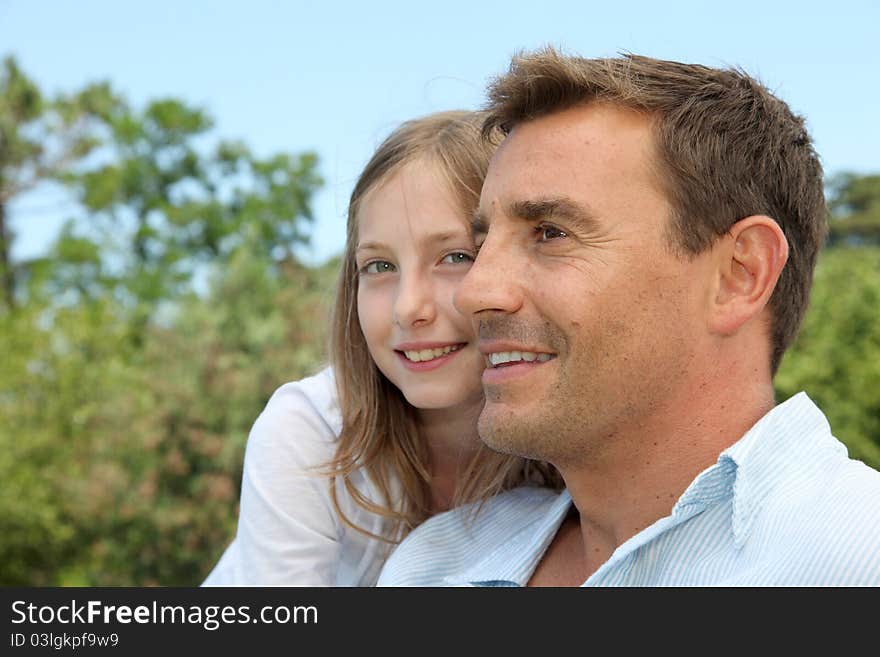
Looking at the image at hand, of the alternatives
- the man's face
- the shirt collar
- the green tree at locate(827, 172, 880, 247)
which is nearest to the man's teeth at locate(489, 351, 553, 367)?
the man's face

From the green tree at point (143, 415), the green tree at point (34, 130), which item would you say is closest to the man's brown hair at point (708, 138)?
the green tree at point (143, 415)

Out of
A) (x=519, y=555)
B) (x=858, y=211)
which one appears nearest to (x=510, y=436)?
(x=519, y=555)

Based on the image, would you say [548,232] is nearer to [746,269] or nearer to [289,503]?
[746,269]

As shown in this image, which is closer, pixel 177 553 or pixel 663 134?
pixel 663 134

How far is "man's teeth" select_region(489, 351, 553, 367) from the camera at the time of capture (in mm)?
2340

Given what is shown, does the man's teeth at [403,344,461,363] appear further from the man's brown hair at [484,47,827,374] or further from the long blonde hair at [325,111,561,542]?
the man's brown hair at [484,47,827,374]

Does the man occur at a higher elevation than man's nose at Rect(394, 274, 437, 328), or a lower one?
lower

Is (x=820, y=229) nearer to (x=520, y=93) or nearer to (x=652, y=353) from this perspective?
(x=652, y=353)

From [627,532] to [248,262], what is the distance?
9.01 meters

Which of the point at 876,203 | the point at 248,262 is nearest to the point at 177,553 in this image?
the point at 248,262

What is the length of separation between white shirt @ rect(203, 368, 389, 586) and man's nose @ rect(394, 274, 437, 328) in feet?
1.80
